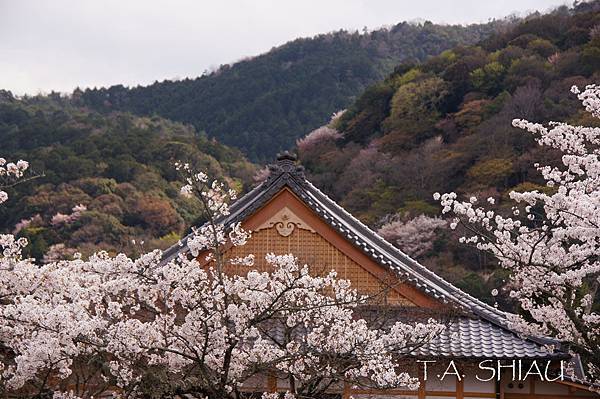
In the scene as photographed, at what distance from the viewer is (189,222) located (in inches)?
1639

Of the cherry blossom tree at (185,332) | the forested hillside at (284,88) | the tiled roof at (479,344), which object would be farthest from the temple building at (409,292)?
the forested hillside at (284,88)

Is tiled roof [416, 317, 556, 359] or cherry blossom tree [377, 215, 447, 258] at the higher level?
cherry blossom tree [377, 215, 447, 258]

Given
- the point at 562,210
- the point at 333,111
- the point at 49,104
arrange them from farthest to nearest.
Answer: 1. the point at 49,104
2. the point at 333,111
3. the point at 562,210

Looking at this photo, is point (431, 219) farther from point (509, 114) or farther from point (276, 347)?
point (276, 347)

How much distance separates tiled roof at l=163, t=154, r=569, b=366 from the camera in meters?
10.8

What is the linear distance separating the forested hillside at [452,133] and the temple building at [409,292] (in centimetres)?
1354

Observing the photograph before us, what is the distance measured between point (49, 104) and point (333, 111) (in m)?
21.9

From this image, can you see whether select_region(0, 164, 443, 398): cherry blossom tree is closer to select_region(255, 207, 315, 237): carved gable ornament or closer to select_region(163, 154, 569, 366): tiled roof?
select_region(163, 154, 569, 366): tiled roof

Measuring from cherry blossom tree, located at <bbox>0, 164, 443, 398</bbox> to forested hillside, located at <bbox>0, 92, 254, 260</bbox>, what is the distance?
25.6 meters

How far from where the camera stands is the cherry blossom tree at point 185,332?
7.34 metres

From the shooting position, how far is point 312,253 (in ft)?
39.0

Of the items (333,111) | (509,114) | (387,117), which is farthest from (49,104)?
(509,114)

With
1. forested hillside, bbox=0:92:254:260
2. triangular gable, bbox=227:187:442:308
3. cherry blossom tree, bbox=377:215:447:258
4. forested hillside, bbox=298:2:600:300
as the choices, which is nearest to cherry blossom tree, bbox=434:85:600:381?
triangular gable, bbox=227:187:442:308

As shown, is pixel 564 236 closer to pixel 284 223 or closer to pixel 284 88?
pixel 284 223
